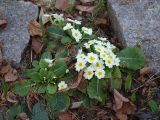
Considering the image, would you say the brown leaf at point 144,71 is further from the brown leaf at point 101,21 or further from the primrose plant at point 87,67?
the brown leaf at point 101,21

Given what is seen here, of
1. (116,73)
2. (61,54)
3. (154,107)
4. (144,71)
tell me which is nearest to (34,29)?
(61,54)

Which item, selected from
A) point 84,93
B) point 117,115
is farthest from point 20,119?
point 117,115

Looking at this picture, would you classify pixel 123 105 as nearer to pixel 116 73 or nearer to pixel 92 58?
pixel 116 73

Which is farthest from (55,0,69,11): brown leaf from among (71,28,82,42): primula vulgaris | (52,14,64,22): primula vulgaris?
(71,28,82,42): primula vulgaris

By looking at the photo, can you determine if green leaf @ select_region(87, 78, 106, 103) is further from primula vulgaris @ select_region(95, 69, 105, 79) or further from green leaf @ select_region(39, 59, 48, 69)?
green leaf @ select_region(39, 59, 48, 69)

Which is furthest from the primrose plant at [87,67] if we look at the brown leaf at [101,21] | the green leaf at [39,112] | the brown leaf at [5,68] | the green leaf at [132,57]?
the brown leaf at [101,21]
